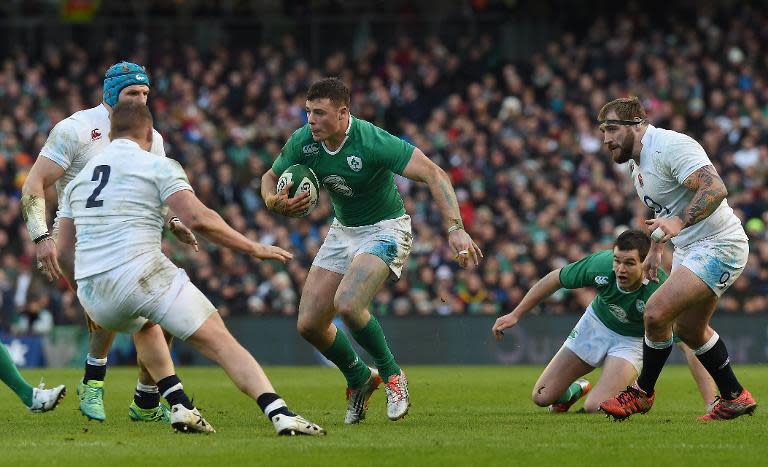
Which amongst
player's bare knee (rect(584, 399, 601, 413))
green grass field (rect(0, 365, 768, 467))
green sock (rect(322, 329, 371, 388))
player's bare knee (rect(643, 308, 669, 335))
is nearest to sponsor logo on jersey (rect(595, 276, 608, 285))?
player's bare knee (rect(584, 399, 601, 413))

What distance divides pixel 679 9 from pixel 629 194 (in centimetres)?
771

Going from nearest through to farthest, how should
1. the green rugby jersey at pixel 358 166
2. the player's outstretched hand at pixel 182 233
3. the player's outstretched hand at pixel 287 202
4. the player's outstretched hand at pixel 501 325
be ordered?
the player's outstretched hand at pixel 182 233, the player's outstretched hand at pixel 287 202, the green rugby jersey at pixel 358 166, the player's outstretched hand at pixel 501 325

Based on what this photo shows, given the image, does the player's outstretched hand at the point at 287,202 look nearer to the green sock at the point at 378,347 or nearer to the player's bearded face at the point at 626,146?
the green sock at the point at 378,347

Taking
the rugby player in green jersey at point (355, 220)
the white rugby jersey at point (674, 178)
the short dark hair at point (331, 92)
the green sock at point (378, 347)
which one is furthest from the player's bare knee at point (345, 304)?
the white rugby jersey at point (674, 178)

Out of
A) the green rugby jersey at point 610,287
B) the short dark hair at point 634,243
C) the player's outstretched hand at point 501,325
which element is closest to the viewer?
the player's outstretched hand at point 501,325

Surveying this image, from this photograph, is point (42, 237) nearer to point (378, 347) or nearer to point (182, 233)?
point (182, 233)

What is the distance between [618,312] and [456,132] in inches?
564

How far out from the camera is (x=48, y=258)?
34.3ft

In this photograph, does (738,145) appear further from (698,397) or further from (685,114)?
(698,397)

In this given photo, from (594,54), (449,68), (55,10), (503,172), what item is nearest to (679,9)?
(594,54)

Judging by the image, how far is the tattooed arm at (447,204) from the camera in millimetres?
9938

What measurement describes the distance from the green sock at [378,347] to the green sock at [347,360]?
0.22m

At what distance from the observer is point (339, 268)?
1081 centimetres

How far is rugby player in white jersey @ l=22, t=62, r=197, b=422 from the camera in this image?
10648 millimetres
